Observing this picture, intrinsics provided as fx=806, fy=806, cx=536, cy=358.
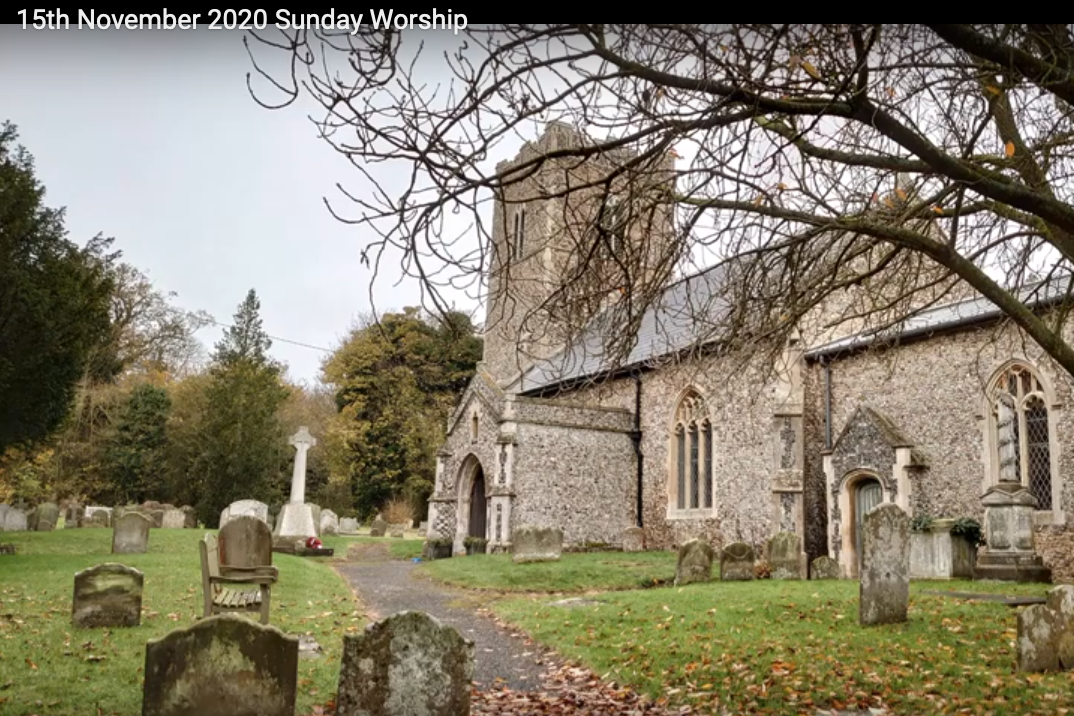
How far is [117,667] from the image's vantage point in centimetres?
633

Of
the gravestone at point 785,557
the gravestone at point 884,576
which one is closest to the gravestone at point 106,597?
the gravestone at point 884,576

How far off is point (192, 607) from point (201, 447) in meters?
20.7

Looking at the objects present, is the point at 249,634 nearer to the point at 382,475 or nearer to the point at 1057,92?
the point at 1057,92

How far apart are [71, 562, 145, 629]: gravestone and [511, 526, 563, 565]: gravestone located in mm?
9894

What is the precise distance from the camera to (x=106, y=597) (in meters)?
7.81

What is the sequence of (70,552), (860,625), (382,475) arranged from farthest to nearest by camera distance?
1. (382,475)
2. (70,552)
3. (860,625)

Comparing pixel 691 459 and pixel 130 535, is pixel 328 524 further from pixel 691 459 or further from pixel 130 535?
pixel 691 459

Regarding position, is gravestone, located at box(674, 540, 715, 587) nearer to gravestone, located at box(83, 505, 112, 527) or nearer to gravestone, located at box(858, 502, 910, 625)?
gravestone, located at box(858, 502, 910, 625)

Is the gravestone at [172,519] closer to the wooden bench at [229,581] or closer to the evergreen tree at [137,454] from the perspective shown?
the evergreen tree at [137,454]

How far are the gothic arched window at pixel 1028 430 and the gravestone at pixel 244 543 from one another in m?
11.2

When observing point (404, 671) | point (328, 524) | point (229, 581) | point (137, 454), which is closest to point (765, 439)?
point (229, 581)

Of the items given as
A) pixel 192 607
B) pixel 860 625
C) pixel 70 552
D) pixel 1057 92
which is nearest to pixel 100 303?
pixel 70 552

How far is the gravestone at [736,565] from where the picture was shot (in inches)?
535

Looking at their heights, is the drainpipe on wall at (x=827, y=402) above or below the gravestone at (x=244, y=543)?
above
